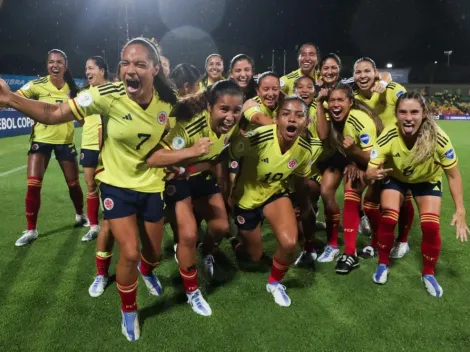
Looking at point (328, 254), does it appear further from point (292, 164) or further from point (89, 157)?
point (89, 157)

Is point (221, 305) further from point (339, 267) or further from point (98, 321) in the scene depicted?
point (339, 267)

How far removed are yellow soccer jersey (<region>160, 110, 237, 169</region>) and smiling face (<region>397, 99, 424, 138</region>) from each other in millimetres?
1381

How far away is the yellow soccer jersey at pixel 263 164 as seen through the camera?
11.5ft

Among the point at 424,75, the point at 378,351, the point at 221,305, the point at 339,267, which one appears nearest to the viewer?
the point at 378,351

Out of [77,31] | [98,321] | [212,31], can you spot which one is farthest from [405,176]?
[212,31]

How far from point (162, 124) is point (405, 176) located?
2.17 meters

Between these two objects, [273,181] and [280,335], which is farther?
[273,181]

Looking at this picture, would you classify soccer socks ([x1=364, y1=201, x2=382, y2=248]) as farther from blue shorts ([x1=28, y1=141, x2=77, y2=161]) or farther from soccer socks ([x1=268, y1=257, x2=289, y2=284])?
blue shorts ([x1=28, y1=141, x2=77, y2=161])

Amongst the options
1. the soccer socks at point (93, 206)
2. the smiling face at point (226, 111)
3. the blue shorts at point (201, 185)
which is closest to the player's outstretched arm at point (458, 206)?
the smiling face at point (226, 111)

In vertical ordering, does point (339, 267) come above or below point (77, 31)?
below

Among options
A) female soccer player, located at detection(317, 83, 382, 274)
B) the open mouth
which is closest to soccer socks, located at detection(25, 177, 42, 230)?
the open mouth

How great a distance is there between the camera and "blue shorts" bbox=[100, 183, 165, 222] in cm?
281

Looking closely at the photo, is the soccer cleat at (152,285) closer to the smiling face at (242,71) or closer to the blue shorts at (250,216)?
the blue shorts at (250,216)

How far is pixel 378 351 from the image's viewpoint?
2.74 metres
